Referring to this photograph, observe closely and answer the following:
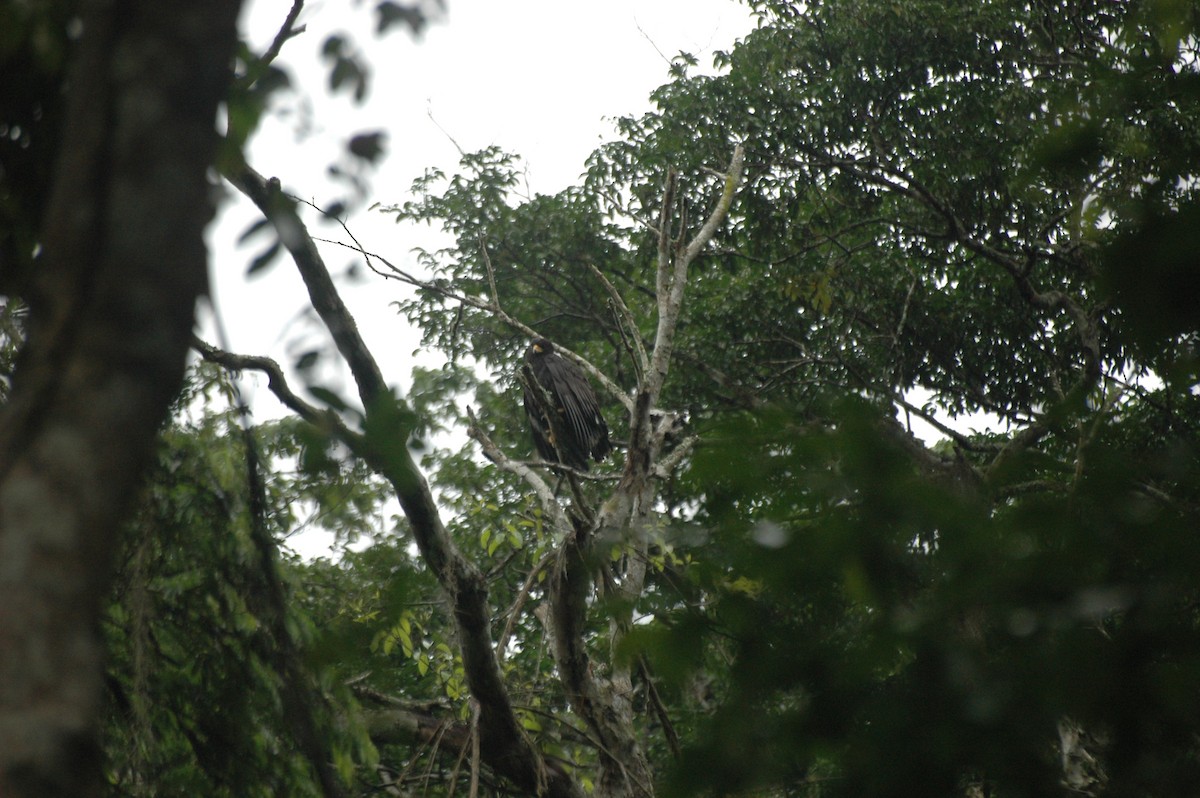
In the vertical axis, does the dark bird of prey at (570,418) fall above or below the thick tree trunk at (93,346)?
above

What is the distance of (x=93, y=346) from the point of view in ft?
2.04

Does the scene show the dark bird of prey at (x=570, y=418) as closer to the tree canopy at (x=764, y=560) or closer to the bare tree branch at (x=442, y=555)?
the tree canopy at (x=764, y=560)

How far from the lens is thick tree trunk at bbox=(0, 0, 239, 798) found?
575 mm

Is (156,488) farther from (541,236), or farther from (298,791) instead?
(541,236)

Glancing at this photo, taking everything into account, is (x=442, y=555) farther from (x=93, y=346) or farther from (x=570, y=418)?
(x=570, y=418)

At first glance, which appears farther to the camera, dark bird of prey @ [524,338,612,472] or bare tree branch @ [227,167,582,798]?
dark bird of prey @ [524,338,612,472]

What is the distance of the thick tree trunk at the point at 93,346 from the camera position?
1.89 ft

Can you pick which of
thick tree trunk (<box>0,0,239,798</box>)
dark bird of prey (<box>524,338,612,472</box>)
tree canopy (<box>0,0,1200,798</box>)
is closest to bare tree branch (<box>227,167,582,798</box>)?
tree canopy (<box>0,0,1200,798</box>)

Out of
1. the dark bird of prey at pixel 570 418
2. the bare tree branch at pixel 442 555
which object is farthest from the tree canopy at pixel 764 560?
the dark bird of prey at pixel 570 418

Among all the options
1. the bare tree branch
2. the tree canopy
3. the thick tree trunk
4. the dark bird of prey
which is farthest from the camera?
the dark bird of prey

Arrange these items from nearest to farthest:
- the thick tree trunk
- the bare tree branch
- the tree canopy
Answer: the thick tree trunk → the tree canopy → the bare tree branch

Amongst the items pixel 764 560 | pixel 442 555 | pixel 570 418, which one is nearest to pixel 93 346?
pixel 764 560

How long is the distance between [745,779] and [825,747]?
3.1 inches

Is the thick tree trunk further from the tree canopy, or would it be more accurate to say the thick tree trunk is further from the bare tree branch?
the bare tree branch
